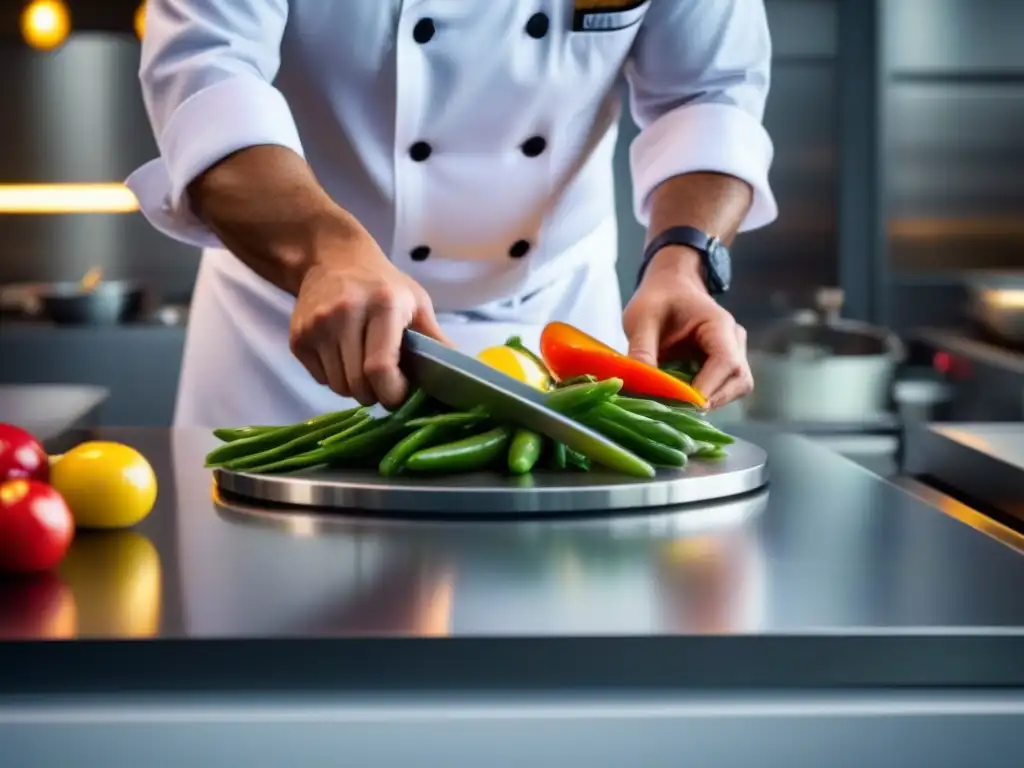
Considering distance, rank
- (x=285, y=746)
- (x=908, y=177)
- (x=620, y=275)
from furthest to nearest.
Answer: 1. (x=908, y=177)
2. (x=620, y=275)
3. (x=285, y=746)

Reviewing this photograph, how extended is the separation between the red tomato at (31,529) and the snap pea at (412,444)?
0.84 feet

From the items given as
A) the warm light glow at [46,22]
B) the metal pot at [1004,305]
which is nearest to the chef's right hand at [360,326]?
the metal pot at [1004,305]

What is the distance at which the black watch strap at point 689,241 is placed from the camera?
4.92 ft

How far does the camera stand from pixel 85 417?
1590 mm

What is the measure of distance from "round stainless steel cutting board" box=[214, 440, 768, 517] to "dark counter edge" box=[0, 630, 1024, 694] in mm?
295

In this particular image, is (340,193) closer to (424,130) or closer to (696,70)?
(424,130)

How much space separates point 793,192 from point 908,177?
0.33m

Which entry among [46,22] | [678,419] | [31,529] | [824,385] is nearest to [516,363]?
[678,419]

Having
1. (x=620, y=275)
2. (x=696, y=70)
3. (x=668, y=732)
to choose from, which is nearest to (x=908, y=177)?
(x=620, y=275)

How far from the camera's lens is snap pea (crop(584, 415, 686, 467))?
3.50 ft

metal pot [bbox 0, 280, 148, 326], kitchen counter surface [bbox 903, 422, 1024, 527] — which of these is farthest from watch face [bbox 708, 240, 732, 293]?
metal pot [bbox 0, 280, 148, 326]

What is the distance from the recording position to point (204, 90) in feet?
4.45

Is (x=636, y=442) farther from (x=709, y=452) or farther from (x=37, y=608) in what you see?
(x=37, y=608)

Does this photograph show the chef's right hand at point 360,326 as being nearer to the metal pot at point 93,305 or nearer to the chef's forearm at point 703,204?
the chef's forearm at point 703,204
